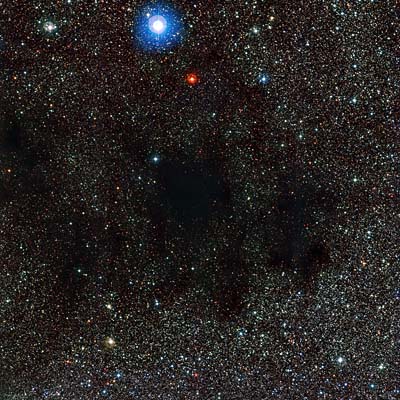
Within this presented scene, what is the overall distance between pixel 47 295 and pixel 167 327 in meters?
0.15

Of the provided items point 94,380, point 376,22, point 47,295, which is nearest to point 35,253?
point 47,295

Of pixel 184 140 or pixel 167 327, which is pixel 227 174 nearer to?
pixel 184 140

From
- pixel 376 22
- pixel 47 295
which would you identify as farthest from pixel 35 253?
pixel 376 22

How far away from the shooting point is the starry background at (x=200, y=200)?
22.1 inches

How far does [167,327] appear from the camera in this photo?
1.92ft

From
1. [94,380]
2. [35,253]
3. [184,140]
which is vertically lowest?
[94,380]

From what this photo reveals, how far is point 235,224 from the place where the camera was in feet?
1.89

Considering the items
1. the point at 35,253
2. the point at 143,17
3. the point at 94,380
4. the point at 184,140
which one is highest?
the point at 143,17

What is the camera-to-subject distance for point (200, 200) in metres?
0.57

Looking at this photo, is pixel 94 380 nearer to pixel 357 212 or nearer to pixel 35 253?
pixel 35 253

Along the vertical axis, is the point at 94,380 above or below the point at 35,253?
below

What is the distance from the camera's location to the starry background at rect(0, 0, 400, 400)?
22.1 inches

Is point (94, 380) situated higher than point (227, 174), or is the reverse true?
point (227, 174)

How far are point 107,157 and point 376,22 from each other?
357 mm
